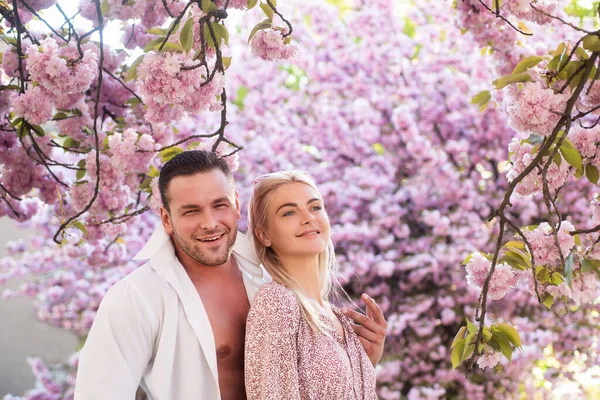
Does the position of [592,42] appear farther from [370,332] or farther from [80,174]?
[80,174]

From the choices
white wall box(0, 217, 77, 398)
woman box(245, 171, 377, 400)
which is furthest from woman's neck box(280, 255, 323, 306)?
white wall box(0, 217, 77, 398)

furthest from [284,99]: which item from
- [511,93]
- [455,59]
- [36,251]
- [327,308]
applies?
[511,93]

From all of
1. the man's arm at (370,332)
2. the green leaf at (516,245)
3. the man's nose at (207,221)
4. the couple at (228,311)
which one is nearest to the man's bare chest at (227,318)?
the couple at (228,311)

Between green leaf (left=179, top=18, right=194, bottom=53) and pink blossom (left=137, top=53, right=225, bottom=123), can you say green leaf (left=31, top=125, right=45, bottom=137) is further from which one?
green leaf (left=179, top=18, right=194, bottom=53)

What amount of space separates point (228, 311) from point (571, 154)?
106 cm

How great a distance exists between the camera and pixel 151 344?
197 cm

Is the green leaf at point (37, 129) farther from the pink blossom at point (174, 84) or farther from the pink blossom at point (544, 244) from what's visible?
the pink blossom at point (544, 244)

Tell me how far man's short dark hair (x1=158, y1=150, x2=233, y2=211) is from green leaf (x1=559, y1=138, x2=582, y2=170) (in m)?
0.97

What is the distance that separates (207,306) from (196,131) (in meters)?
4.33

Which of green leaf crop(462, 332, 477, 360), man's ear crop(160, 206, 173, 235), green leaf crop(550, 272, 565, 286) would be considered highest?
man's ear crop(160, 206, 173, 235)

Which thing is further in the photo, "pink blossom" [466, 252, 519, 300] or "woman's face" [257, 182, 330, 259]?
"woman's face" [257, 182, 330, 259]

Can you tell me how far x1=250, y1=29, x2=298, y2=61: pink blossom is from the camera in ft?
7.18

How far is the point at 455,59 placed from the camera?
6113mm

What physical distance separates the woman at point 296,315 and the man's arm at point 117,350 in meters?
0.29
